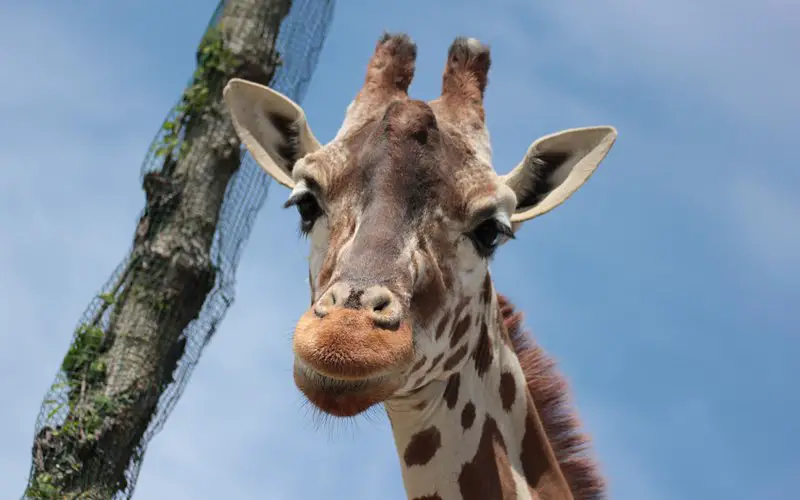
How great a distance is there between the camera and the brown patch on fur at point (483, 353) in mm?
5404

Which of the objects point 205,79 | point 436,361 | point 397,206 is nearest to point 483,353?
point 436,361

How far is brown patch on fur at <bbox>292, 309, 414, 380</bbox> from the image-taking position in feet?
13.1

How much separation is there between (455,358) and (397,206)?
2.99 feet

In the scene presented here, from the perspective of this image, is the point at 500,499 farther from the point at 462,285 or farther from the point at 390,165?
the point at 390,165

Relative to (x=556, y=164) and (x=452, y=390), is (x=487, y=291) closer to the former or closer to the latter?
(x=452, y=390)

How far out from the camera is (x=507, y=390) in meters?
5.55

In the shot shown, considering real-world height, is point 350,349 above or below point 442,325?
below

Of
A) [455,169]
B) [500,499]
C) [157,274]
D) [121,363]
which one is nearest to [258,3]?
[157,274]

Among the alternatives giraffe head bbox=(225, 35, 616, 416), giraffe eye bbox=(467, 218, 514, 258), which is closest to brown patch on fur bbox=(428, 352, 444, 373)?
giraffe head bbox=(225, 35, 616, 416)

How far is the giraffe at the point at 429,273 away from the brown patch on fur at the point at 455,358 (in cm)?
1

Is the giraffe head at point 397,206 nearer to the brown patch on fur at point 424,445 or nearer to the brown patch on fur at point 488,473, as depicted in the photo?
the brown patch on fur at point 424,445

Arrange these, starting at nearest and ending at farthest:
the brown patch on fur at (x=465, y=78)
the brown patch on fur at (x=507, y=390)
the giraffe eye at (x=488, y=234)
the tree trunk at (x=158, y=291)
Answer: the giraffe eye at (x=488, y=234), the brown patch on fur at (x=507, y=390), the brown patch on fur at (x=465, y=78), the tree trunk at (x=158, y=291)

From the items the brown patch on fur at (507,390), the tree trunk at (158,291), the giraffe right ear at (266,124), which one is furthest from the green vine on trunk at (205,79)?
the brown patch on fur at (507,390)

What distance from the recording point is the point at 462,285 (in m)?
5.04
